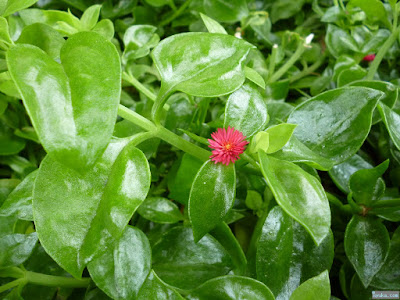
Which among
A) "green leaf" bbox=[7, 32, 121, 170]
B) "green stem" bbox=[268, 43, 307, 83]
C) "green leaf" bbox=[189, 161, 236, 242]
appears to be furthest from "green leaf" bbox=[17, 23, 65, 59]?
"green stem" bbox=[268, 43, 307, 83]

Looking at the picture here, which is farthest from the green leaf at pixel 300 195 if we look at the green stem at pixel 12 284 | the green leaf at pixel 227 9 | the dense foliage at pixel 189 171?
the green leaf at pixel 227 9

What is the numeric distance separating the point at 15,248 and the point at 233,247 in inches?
10.5

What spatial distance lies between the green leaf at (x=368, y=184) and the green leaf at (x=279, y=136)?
0.16 meters

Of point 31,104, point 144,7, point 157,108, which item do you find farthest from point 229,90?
point 144,7

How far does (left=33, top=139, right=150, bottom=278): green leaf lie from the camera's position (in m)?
0.33

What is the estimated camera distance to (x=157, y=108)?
16.2 inches

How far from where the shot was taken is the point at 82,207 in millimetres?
346

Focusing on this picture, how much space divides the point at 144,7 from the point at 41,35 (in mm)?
473

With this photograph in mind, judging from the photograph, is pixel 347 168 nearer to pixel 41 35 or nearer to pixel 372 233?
pixel 372 233

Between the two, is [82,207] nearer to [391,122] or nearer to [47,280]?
[47,280]

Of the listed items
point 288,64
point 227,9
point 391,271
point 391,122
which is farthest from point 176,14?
point 391,271

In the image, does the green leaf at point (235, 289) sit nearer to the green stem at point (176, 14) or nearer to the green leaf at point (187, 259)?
the green leaf at point (187, 259)

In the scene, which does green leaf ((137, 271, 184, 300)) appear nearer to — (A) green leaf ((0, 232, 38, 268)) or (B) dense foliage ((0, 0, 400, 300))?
(B) dense foliage ((0, 0, 400, 300))

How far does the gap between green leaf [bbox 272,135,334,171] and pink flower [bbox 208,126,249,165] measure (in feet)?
0.14
